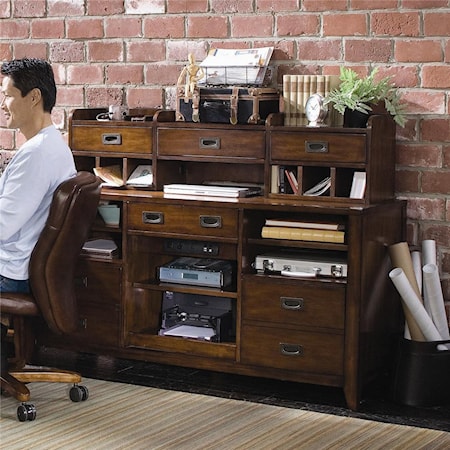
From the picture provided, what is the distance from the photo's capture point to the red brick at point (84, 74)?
192 inches

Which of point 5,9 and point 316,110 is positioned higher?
point 5,9

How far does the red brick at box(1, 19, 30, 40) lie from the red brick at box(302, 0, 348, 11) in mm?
1522

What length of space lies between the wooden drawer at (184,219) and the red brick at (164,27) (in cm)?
94

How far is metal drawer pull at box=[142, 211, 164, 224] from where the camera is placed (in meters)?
4.19

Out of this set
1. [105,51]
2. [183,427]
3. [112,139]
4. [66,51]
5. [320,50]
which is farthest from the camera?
[66,51]

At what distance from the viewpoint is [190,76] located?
14.3 feet

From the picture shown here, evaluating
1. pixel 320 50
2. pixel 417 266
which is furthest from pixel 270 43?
pixel 417 266

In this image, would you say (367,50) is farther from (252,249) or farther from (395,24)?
(252,249)

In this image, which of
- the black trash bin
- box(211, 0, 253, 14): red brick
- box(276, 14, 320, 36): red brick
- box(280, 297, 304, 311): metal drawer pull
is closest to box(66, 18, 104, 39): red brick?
box(211, 0, 253, 14): red brick

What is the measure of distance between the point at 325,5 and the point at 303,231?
3.52 ft

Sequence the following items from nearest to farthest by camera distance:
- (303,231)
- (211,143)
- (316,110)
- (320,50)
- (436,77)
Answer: (303,231), (316,110), (436,77), (211,143), (320,50)

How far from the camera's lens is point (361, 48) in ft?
14.1

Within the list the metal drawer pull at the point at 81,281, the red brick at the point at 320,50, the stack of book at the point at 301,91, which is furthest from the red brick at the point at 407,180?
the metal drawer pull at the point at 81,281

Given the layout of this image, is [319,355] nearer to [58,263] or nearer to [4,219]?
[58,263]
